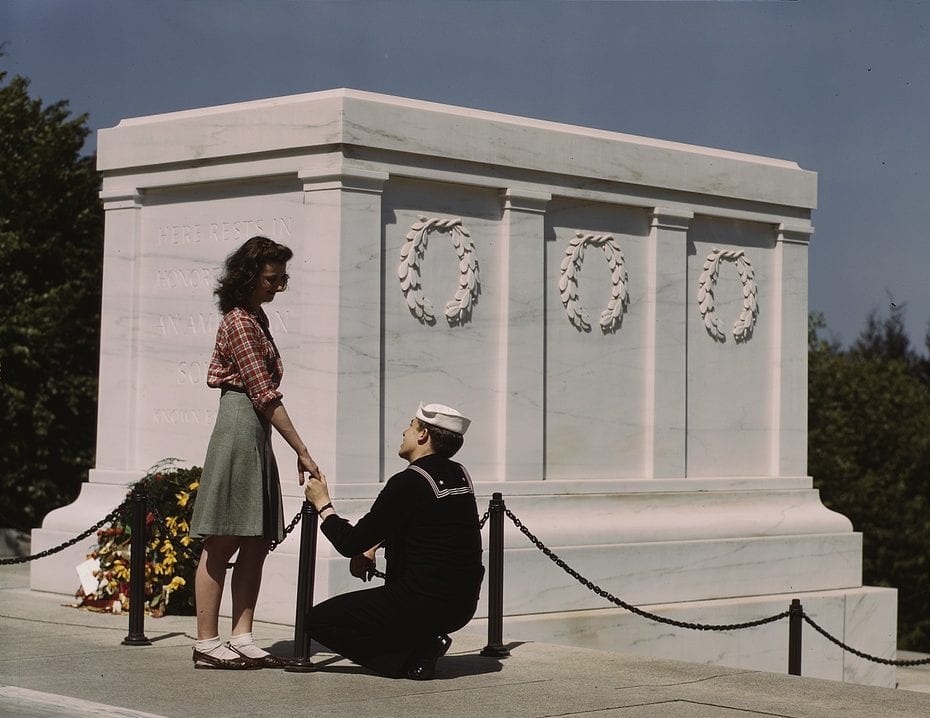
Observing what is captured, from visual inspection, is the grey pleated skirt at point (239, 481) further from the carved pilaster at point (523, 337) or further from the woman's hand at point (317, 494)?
the carved pilaster at point (523, 337)

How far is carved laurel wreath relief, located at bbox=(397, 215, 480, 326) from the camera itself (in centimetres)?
1179

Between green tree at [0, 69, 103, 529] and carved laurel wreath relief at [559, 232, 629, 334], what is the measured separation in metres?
7.85

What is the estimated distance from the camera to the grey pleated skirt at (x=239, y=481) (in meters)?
8.38

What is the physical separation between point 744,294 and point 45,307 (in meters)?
8.49

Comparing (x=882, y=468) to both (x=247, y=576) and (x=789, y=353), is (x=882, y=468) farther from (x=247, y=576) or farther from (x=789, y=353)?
(x=247, y=576)

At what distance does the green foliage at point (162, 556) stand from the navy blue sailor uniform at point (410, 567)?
2765 mm

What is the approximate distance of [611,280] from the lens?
13352 millimetres

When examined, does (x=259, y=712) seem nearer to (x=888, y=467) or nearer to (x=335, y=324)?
(x=335, y=324)

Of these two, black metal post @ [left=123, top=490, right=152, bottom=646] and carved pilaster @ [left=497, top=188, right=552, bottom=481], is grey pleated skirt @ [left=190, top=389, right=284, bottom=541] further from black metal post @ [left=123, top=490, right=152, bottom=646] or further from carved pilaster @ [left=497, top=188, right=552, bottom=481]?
carved pilaster @ [left=497, top=188, right=552, bottom=481]

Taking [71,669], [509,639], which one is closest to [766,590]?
[509,639]

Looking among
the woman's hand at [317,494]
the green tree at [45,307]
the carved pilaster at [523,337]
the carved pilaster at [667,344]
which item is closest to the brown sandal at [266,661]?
the woman's hand at [317,494]

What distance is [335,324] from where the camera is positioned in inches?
443

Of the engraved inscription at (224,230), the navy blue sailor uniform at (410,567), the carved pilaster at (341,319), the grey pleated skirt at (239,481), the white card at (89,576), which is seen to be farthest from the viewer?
the engraved inscription at (224,230)

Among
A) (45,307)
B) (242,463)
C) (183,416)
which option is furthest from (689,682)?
(45,307)
